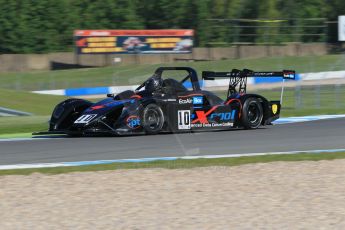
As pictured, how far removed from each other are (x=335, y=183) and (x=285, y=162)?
1655 mm

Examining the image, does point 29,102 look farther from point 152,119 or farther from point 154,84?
point 152,119

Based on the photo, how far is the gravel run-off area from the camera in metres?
6.54

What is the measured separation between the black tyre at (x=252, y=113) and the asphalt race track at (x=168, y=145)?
0.74 ft

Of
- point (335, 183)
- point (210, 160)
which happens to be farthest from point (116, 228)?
point (210, 160)

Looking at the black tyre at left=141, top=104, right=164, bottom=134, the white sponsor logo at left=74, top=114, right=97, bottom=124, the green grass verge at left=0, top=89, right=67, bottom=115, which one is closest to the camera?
the white sponsor logo at left=74, top=114, right=97, bottom=124

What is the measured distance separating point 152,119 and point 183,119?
24.9 inches

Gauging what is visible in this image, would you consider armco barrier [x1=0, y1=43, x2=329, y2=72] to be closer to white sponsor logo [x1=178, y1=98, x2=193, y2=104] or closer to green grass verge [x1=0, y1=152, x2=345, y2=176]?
white sponsor logo [x1=178, y1=98, x2=193, y2=104]

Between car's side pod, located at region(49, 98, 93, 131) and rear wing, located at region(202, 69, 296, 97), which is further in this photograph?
rear wing, located at region(202, 69, 296, 97)

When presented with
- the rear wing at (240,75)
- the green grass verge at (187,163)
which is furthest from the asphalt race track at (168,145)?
the rear wing at (240,75)

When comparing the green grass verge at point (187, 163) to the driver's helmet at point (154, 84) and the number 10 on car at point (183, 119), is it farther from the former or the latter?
the driver's helmet at point (154, 84)

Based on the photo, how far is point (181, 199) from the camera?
7.49 metres

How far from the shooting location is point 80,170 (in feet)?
31.1

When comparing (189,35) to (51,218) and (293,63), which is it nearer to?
(293,63)

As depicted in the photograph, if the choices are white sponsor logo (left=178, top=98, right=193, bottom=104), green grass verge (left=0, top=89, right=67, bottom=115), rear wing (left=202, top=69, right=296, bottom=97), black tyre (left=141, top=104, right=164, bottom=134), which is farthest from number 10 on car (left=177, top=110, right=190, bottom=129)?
green grass verge (left=0, top=89, right=67, bottom=115)
